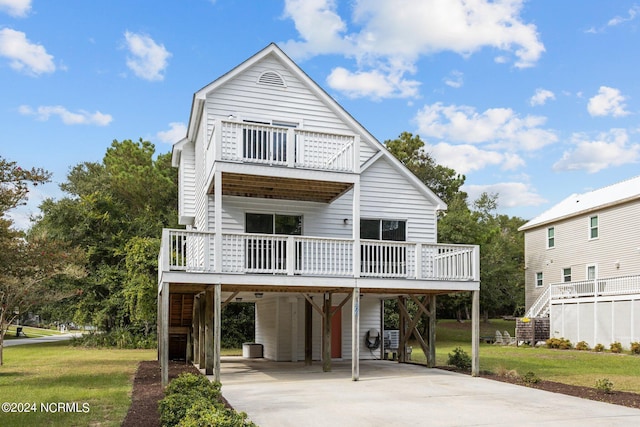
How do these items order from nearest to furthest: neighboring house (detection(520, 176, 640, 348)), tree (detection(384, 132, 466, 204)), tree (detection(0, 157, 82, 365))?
1. tree (detection(0, 157, 82, 365))
2. neighboring house (detection(520, 176, 640, 348))
3. tree (detection(384, 132, 466, 204))

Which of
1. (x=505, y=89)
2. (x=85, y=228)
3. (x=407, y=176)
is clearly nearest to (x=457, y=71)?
(x=505, y=89)

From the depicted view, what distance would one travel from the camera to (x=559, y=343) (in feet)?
105

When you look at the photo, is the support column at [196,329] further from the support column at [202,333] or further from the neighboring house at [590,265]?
the neighboring house at [590,265]

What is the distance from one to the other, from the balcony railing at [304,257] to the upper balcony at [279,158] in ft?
5.38

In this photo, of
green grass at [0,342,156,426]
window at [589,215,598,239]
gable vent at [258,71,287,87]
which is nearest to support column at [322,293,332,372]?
green grass at [0,342,156,426]

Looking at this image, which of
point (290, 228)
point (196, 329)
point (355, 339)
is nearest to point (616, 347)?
point (355, 339)

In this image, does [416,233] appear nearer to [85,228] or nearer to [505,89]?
[505,89]

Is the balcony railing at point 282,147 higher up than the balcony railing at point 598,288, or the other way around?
the balcony railing at point 282,147

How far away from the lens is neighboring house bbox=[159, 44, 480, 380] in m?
16.3

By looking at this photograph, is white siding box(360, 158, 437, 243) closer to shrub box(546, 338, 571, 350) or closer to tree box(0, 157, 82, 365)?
tree box(0, 157, 82, 365)

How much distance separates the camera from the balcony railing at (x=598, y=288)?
2956 centimetres

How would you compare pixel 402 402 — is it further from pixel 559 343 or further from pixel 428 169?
pixel 428 169

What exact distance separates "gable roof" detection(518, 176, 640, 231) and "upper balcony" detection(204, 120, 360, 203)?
21164mm

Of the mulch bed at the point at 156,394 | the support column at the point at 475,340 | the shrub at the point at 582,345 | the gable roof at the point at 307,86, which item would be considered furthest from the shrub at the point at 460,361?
Result: the shrub at the point at 582,345
